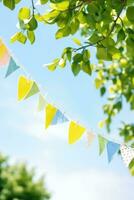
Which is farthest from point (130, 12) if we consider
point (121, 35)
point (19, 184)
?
point (19, 184)

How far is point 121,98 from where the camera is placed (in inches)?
234

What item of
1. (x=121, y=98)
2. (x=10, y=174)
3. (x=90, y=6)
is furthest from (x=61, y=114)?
(x=10, y=174)

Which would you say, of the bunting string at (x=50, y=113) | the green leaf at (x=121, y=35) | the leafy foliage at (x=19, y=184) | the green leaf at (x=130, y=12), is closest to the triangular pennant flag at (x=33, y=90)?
the bunting string at (x=50, y=113)

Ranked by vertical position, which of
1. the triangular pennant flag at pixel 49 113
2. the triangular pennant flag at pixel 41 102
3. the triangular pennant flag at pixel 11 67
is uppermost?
the triangular pennant flag at pixel 11 67

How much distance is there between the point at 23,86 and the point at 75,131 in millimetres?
401

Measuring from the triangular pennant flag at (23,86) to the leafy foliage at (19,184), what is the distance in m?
25.6

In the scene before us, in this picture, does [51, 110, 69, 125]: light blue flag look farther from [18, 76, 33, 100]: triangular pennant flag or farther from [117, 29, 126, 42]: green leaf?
[117, 29, 126, 42]: green leaf

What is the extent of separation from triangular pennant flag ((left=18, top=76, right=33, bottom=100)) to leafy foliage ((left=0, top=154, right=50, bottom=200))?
84.0 feet

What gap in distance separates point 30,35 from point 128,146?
3.20 ft

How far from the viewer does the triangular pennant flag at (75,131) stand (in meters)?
2.88

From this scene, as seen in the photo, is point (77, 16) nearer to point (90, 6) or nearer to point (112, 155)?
→ point (90, 6)

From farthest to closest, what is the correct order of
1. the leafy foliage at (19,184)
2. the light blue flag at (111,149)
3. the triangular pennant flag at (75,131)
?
the leafy foliage at (19,184) → the light blue flag at (111,149) → the triangular pennant flag at (75,131)

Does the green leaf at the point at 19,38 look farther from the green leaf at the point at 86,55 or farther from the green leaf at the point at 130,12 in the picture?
the green leaf at the point at 130,12

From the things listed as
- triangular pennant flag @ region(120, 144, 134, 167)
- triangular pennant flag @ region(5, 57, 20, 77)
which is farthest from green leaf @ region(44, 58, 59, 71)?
triangular pennant flag @ region(120, 144, 134, 167)
